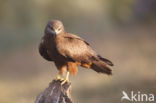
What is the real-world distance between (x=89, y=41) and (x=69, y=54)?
6.26 m

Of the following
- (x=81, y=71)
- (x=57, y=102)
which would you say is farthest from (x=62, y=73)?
(x=81, y=71)

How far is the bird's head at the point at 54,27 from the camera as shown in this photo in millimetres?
7043

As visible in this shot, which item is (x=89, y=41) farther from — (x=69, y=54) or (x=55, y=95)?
(x=55, y=95)

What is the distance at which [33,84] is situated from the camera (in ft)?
39.8

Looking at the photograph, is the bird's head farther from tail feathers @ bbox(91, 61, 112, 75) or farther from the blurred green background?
the blurred green background

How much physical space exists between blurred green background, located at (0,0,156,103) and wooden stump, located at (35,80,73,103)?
14.9 feet

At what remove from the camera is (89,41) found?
13.8 m

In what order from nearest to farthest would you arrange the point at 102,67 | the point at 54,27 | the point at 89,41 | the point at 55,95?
the point at 55,95 < the point at 54,27 < the point at 102,67 < the point at 89,41

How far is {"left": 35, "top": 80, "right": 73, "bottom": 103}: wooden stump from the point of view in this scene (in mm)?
6488

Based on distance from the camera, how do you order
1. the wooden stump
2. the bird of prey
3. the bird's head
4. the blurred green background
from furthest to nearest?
the blurred green background, the bird of prey, the bird's head, the wooden stump

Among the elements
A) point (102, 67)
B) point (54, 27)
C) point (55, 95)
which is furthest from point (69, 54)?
point (55, 95)

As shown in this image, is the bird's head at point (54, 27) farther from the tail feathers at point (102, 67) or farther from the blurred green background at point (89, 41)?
the blurred green background at point (89, 41)

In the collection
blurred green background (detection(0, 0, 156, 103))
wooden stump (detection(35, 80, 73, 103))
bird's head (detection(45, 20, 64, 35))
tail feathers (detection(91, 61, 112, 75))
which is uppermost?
blurred green background (detection(0, 0, 156, 103))

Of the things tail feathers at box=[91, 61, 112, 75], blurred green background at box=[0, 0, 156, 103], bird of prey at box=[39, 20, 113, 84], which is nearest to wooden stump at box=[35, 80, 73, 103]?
bird of prey at box=[39, 20, 113, 84]
